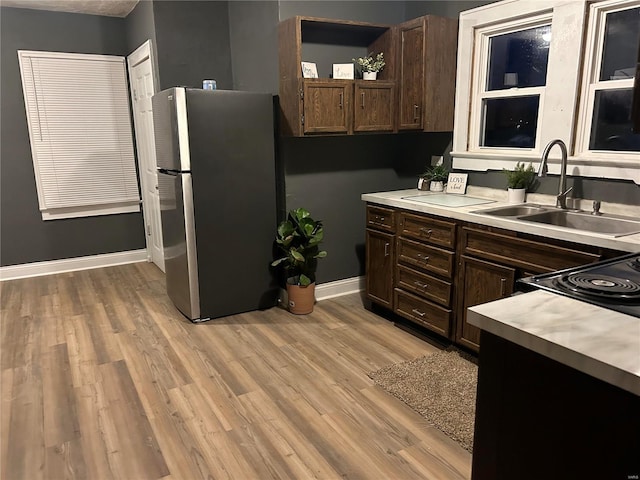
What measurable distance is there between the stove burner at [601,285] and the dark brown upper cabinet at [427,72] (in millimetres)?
2211

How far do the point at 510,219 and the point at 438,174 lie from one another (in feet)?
3.93

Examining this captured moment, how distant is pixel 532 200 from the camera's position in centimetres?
301

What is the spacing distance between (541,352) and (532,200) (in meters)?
2.20

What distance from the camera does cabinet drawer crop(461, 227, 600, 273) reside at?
2.23 meters

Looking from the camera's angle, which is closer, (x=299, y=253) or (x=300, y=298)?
(x=299, y=253)

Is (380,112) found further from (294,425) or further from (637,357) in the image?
(637,357)

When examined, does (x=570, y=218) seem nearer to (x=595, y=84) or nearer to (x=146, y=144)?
(x=595, y=84)

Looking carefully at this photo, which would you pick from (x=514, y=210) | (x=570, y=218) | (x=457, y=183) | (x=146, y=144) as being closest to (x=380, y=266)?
(x=457, y=183)

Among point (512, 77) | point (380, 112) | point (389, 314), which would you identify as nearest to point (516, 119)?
point (512, 77)

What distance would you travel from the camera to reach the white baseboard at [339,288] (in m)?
3.96

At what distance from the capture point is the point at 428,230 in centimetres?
300

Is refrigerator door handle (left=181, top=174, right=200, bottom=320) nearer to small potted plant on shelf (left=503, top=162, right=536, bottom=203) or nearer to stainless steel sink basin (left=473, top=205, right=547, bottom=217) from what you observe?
stainless steel sink basin (left=473, top=205, right=547, bottom=217)

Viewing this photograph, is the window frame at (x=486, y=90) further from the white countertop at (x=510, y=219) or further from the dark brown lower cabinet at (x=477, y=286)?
the dark brown lower cabinet at (x=477, y=286)

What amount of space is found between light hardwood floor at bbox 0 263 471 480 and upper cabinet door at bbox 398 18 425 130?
1525 mm
